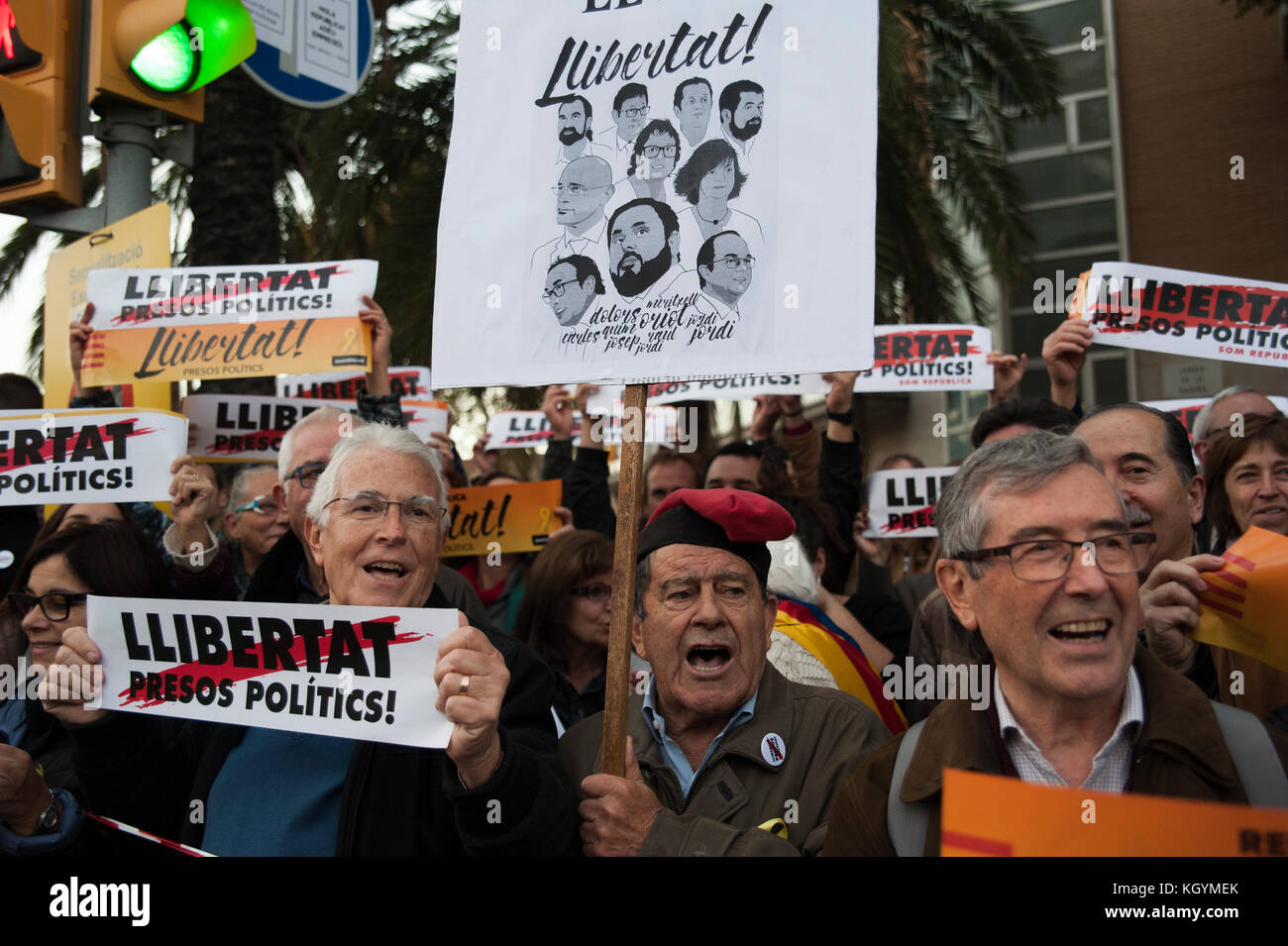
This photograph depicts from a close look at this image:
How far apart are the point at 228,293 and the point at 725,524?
283cm

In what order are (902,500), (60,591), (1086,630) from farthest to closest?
1. (902,500)
2. (60,591)
3. (1086,630)

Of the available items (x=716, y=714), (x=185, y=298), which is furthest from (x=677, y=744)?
(x=185, y=298)

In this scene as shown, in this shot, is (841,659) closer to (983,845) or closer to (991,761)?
(991,761)

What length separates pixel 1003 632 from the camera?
7.81ft

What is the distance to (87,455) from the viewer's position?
14.3ft

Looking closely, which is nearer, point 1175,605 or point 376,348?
point 1175,605

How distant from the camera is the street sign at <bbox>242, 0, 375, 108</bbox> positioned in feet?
17.3

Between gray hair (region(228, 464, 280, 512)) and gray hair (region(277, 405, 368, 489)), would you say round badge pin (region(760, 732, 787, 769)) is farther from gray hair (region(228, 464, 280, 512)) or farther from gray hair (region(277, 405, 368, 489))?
gray hair (region(228, 464, 280, 512))

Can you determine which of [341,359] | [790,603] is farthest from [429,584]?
[341,359]

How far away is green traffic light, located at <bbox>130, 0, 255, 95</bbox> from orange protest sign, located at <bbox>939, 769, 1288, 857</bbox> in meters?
3.96

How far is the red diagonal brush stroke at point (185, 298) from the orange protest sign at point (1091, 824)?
3.89 meters

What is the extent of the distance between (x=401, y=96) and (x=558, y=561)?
253 inches

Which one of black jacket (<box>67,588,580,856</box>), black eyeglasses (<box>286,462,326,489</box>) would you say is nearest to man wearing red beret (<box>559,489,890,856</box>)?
black jacket (<box>67,588,580,856</box>)
